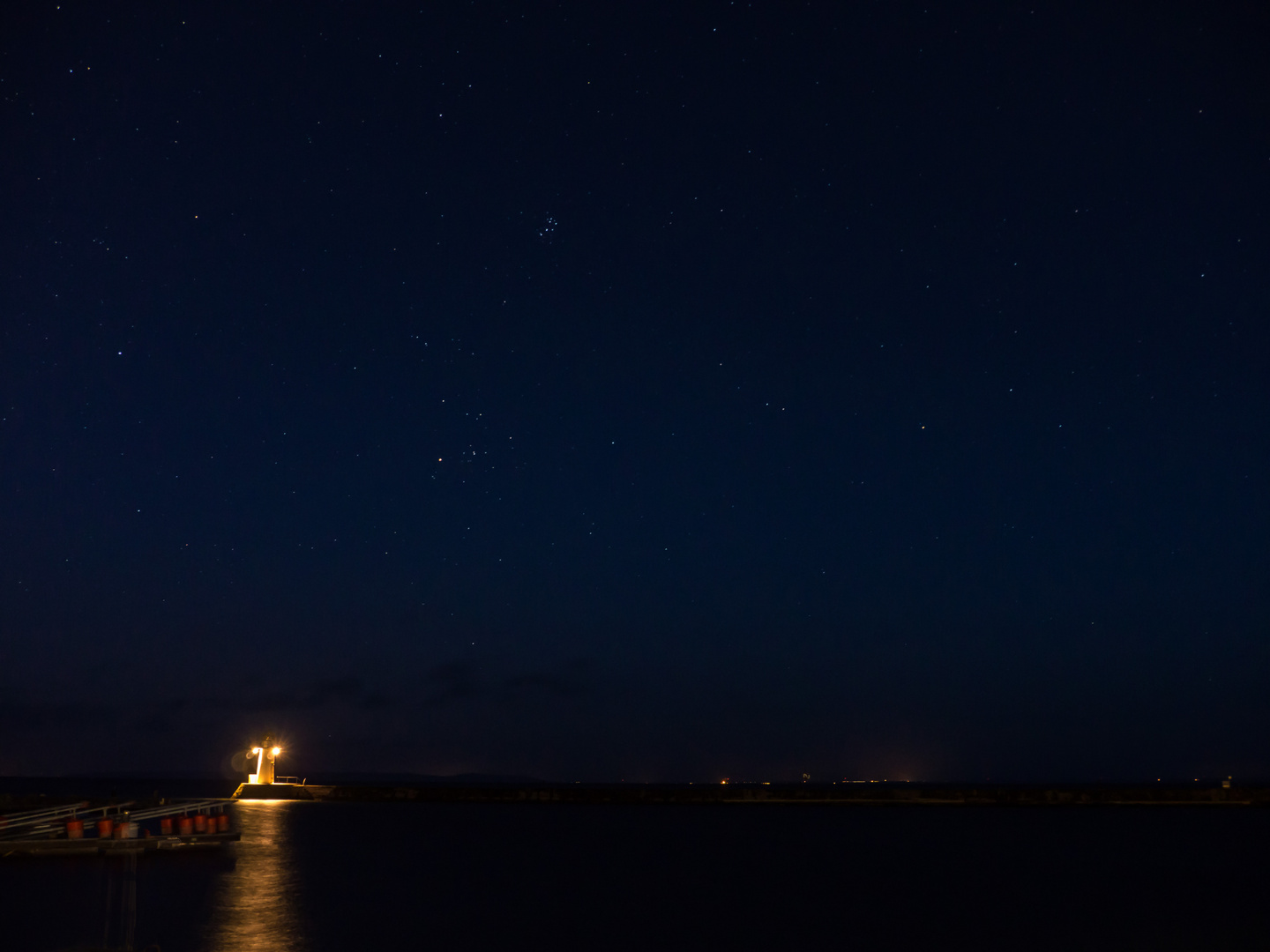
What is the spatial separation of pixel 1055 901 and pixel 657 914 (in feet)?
38.7

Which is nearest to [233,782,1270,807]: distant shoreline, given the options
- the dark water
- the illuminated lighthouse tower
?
the illuminated lighthouse tower

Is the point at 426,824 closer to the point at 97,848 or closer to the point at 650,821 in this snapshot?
the point at 650,821

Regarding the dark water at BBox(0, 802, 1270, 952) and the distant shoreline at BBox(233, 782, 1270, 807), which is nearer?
the dark water at BBox(0, 802, 1270, 952)

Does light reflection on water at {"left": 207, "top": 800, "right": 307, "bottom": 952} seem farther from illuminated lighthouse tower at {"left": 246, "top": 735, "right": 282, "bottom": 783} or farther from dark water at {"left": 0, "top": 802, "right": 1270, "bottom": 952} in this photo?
illuminated lighthouse tower at {"left": 246, "top": 735, "right": 282, "bottom": 783}

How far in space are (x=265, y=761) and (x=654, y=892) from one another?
1730 inches

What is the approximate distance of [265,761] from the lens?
210 feet

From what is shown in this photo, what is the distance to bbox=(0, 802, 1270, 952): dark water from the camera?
20.6m

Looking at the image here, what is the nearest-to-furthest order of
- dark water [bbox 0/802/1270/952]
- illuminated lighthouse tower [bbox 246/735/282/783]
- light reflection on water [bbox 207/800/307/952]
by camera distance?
light reflection on water [bbox 207/800/307/952] < dark water [bbox 0/802/1270/952] < illuminated lighthouse tower [bbox 246/735/282/783]

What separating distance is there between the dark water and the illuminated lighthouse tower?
42.4 ft

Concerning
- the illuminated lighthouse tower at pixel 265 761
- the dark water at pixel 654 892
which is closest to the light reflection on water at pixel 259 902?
the dark water at pixel 654 892

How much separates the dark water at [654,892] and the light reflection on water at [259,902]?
3.4 inches

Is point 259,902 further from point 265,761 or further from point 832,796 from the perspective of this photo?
point 832,796

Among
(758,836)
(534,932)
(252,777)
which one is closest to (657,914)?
(534,932)

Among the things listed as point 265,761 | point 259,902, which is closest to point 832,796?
point 265,761
